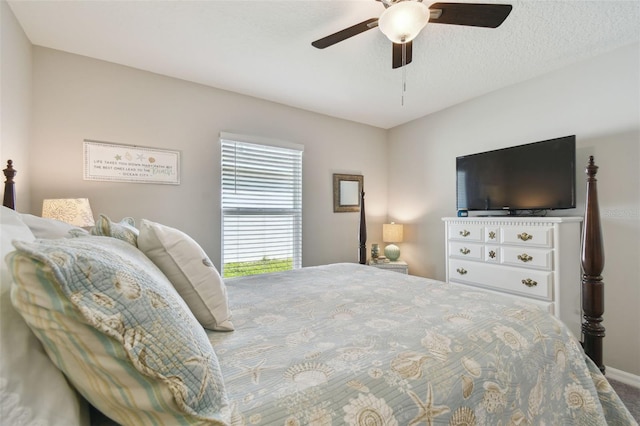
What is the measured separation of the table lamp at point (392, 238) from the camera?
384 cm

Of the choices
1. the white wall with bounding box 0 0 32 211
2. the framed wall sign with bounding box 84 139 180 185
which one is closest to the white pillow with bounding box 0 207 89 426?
the white wall with bounding box 0 0 32 211

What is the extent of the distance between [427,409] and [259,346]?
53cm

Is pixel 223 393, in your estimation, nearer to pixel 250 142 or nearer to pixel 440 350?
pixel 440 350

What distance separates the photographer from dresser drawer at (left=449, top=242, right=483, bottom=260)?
275 cm

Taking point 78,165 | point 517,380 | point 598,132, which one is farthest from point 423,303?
point 78,165

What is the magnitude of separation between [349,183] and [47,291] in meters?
3.65

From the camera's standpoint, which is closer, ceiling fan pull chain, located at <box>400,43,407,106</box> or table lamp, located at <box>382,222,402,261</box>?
ceiling fan pull chain, located at <box>400,43,407,106</box>

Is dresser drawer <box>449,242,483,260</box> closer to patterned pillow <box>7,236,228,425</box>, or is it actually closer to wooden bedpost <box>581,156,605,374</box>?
wooden bedpost <box>581,156,605,374</box>

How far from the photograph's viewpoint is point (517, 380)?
969mm

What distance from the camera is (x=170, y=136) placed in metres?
2.75

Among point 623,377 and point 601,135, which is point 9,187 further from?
point 623,377

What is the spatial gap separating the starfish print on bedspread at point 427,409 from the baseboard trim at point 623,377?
2547 mm

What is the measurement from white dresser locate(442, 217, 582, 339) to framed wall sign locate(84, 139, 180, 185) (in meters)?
2.94

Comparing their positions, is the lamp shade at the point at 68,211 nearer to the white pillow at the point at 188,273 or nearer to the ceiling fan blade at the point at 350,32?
the white pillow at the point at 188,273
